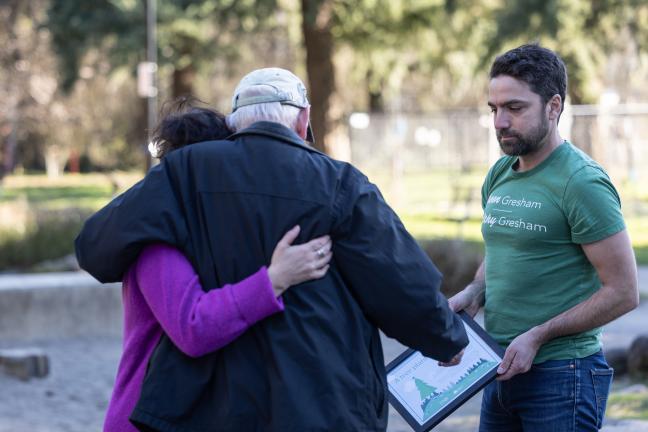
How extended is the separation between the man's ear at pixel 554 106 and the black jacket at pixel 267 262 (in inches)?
31.1

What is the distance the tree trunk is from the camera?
2061cm

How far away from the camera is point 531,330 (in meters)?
3.12

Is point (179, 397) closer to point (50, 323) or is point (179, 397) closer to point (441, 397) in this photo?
Answer: point (441, 397)

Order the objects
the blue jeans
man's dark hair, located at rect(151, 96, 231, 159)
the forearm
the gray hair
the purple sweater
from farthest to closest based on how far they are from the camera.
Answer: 1. the blue jeans
2. the forearm
3. man's dark hair, located at rect(151, 96, 231, 159)
4. the gray hair
5. the purple sweater

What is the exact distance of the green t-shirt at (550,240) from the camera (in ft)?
10.0

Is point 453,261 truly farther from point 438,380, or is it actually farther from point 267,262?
point 267,262

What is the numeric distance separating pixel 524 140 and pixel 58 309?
764cm

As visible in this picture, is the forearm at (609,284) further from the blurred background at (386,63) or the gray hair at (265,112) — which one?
the blurred background at (386,63)

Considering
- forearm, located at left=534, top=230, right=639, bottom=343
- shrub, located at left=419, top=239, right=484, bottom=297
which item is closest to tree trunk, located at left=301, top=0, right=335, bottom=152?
shrub, located at left=419, top=239, right=484, bottom=297

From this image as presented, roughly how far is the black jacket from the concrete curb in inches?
301

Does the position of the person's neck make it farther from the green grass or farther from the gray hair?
the green grass

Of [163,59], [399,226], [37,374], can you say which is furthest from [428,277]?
[163,59]

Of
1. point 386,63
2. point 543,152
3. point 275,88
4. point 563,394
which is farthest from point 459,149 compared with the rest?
point 275,88

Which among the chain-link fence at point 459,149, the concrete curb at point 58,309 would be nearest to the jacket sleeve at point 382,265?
the concrete curb at point 58,309
